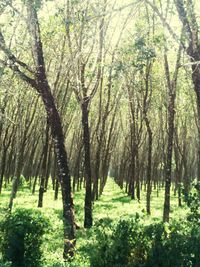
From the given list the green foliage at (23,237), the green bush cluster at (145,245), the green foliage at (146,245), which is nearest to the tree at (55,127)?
the green foliage at (23,237)

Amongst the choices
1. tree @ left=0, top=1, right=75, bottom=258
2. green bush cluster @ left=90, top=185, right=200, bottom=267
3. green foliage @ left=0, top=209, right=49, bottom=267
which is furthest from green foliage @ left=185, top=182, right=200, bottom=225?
green foliage @ left=0, top=209, right=49, bottom=267

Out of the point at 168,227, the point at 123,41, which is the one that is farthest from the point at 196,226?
the point at 123,41

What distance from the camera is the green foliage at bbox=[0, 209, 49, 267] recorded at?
1045cm

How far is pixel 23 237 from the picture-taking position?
414 inches

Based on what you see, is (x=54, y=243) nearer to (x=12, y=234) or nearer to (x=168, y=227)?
(x=12, y=234)

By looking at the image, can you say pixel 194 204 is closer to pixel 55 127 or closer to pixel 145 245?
pixel 145 245

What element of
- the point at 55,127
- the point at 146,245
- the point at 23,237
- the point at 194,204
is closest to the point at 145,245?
the point at 146,245

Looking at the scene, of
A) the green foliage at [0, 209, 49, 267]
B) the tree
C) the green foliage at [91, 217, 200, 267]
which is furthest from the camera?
the tree

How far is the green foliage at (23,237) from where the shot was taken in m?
10.4

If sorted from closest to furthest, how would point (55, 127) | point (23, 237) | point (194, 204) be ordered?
point (23, 237) < point (194, 204) < point (55, 127)

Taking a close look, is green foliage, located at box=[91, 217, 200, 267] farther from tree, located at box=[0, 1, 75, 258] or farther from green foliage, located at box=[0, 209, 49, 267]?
tree, located at box=[0, 1, 75, 258]

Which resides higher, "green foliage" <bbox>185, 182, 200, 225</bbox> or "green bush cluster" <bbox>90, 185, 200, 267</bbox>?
"green foliage" <bbox>185, 182, 200, 225</bbox>

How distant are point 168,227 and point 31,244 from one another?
137 inches

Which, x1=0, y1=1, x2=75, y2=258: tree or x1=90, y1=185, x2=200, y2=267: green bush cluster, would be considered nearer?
x1=90, y1=185, x2=200, y2=267: green bush cluster
